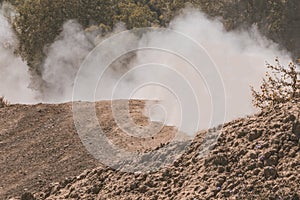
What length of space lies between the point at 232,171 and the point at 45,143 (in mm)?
5326

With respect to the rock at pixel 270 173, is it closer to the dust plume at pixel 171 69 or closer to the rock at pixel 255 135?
Answer: the rock at pixel 255 135

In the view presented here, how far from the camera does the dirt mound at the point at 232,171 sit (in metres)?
5.57

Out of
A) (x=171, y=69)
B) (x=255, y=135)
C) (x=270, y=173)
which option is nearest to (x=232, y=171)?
(x=270, y=173)

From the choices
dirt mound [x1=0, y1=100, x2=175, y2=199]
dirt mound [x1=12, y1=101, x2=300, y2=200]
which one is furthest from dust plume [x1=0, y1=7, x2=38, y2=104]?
dirt mound [x1=12, y1=101, x2=300, y2=200]

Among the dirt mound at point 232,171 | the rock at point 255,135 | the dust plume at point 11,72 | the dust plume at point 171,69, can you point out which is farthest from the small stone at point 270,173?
the dust plume at point 11,72

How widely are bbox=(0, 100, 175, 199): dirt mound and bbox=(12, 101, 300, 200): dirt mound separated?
6.11ft

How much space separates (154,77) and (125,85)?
190 centimetres

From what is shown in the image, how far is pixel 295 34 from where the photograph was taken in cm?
2189

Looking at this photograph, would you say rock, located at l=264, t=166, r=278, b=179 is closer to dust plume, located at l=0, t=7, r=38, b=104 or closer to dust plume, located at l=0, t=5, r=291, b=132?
dust plume, located at l=0, t=5, r=291, b=132

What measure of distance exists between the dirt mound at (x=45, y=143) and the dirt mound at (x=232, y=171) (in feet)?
6.11

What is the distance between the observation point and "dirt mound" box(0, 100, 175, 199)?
903 centimetres

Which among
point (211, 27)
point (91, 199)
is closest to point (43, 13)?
point (211, 27)

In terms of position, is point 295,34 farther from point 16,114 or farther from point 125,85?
point 16,114

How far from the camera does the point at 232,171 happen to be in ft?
19.3
